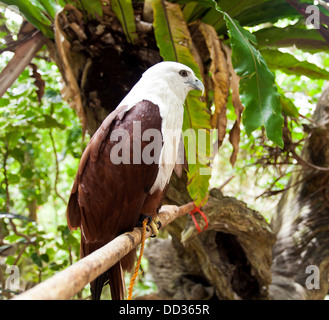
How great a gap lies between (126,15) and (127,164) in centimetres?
120

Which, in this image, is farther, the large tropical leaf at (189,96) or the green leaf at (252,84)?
the large tropical leaf at (189,96)

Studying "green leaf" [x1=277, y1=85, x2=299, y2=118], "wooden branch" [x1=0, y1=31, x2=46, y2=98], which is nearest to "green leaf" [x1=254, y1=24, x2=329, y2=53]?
"green leaf" [x1=277, y1=85, x2=299, y2=118]

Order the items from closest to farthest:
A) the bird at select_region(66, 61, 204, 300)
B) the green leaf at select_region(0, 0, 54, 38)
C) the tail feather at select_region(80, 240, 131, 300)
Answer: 1. the bird at select_region(66, 61, 204, 300)
2. the tail feather at select_region(80, 240, 131, 300)
3. the green leaf at select_region(0, 0, 54, 38)

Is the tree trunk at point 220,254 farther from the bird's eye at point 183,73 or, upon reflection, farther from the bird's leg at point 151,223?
the bird's eye at point 183,73

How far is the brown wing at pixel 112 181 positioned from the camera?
1.34 meters

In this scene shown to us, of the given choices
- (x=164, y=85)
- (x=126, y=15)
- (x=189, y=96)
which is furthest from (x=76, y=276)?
(x=126, y=15)

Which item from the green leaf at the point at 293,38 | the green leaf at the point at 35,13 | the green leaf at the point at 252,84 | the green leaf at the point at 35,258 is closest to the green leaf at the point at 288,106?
the green leaf at the point at 293,38

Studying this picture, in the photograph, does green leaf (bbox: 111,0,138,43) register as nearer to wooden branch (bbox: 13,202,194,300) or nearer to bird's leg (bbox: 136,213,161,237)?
bird's leg (bbox: 136,213,161,237)

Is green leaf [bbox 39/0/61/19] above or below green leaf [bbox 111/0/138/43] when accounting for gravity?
above

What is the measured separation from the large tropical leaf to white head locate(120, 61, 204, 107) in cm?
42

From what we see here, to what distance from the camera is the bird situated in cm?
133

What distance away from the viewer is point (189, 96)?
2027mm

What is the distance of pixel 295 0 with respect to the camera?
6.70 feet

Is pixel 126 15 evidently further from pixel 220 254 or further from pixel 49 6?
pixel 220 254
